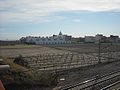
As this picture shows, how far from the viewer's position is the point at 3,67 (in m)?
2.99

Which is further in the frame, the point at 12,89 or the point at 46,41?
the point at 46,41

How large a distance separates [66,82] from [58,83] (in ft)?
2.23

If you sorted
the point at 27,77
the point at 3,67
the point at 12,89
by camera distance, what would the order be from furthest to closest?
the point at 27,77
the point at 12,89
the point at 3,67

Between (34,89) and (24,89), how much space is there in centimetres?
77

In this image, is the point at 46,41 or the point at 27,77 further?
the point at 46,41

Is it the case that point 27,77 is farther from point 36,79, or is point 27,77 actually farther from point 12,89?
point 12,89

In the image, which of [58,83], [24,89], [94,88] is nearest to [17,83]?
[24,89]

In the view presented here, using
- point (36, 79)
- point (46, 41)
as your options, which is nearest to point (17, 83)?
point (36, 79)

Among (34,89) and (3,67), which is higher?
(3,67)

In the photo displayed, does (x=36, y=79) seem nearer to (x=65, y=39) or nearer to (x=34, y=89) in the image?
(x=34, y=89)

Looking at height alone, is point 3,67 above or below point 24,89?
above

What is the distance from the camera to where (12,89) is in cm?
1738

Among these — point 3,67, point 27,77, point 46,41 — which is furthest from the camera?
point 46,41

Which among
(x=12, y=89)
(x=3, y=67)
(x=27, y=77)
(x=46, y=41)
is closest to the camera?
(x=3, y=67)
